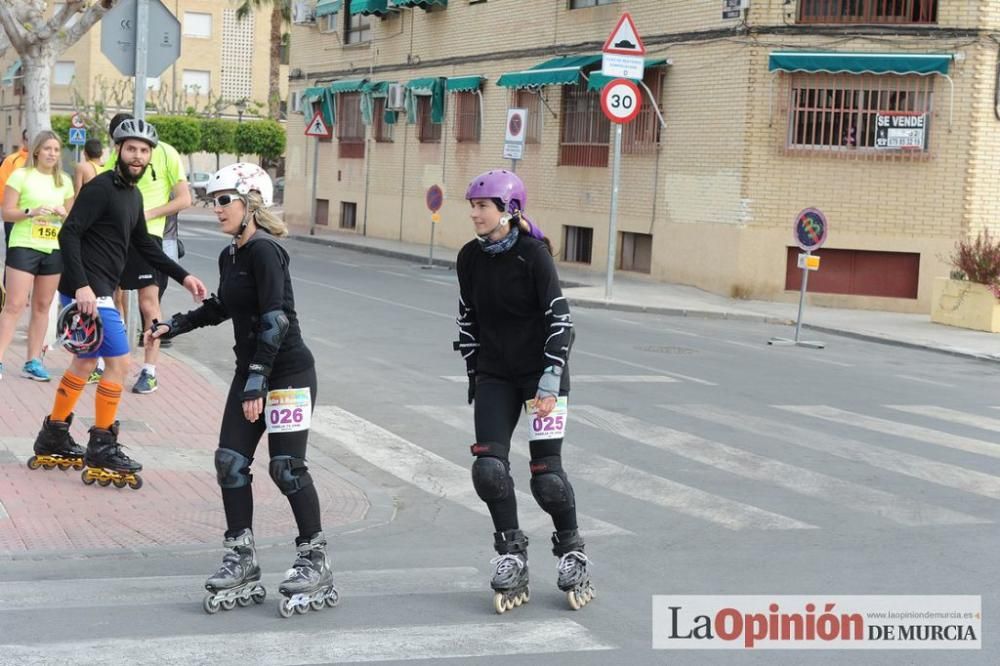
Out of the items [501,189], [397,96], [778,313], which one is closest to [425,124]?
[397,96]

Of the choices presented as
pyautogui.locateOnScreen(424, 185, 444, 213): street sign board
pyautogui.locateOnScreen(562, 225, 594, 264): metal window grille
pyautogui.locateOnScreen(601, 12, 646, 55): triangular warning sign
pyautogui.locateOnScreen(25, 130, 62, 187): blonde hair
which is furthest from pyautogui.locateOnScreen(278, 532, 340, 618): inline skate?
pyautogui.locateOnScreen(562, 225, 594, 264): metal window grille

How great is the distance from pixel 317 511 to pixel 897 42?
19.5 metres

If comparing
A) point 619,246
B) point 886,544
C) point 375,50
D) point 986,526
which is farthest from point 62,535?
point 375,50

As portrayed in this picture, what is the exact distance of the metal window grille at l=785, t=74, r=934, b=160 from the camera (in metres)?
23.7

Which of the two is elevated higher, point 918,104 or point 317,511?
point 918,104

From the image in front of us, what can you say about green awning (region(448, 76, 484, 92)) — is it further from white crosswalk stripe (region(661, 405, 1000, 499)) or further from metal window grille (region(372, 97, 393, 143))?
white crosswalk stripe (region(661, 405, 1000, 499))

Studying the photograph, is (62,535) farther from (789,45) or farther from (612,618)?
(789,45)

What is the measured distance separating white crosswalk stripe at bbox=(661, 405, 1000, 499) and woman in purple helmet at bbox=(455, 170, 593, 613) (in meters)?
3.99

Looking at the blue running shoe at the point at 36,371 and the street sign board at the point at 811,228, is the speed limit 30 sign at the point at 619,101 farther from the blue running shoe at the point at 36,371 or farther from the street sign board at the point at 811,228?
the blue running shoe at the point at 36,371

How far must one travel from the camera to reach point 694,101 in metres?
26.1

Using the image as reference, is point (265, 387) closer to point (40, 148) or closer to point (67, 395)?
point (67, 395)

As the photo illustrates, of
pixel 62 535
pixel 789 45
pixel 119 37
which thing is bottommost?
pixel 62 535

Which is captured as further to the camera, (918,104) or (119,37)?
(918,104)

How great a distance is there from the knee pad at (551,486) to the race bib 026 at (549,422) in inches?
4.5
